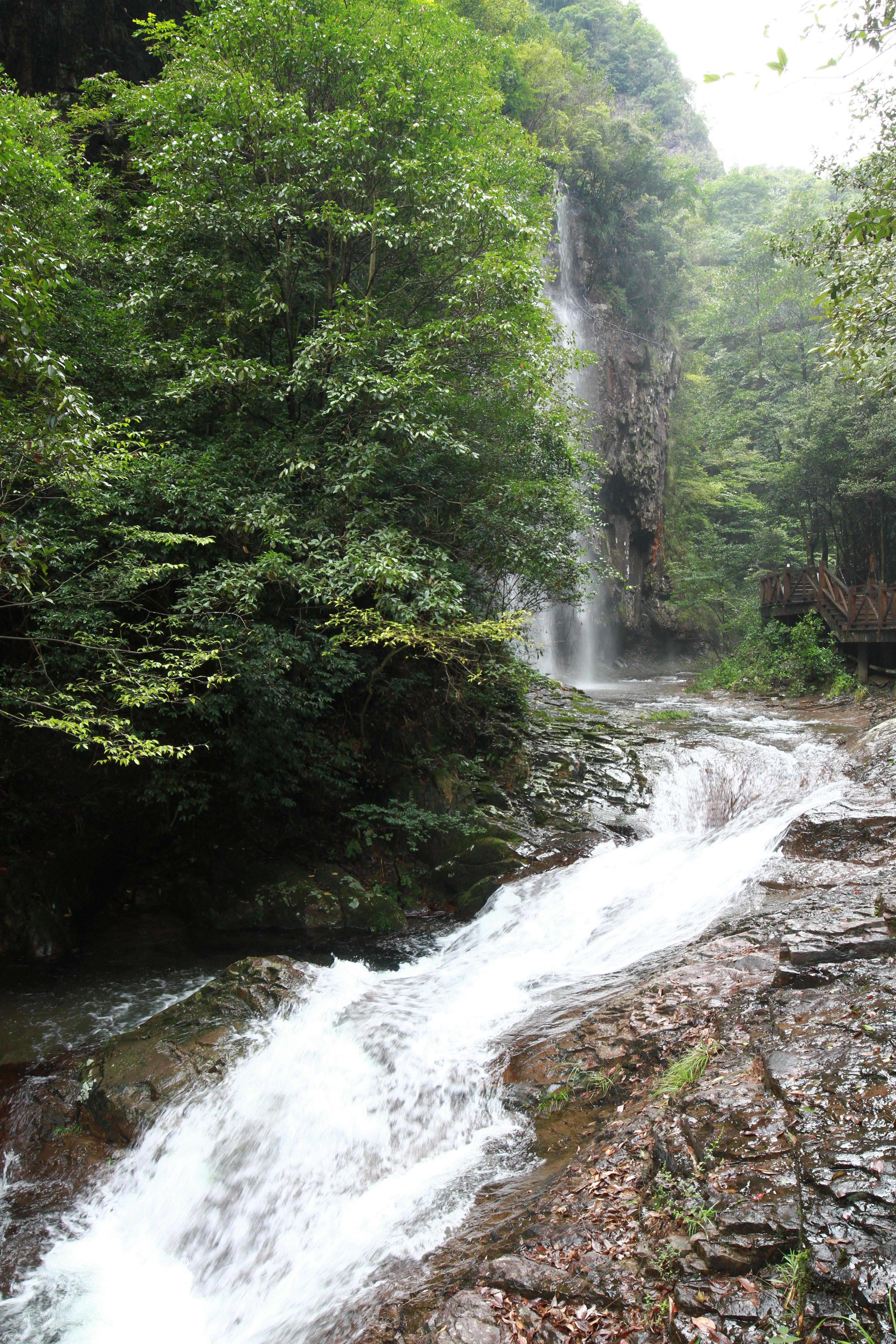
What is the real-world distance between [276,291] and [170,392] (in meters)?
2.63

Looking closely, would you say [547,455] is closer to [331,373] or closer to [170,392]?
[331,373]

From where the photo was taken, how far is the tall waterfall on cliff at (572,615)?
24.1 m

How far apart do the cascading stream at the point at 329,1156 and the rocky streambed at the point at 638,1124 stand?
4cm

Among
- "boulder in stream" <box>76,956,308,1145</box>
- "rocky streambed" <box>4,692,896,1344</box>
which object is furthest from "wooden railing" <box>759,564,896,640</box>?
"boulder in stream" <box>76,956,308,1145</box>

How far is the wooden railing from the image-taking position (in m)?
14.5

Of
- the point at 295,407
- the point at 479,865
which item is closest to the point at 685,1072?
the point at 479,865

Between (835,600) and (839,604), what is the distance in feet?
0.48

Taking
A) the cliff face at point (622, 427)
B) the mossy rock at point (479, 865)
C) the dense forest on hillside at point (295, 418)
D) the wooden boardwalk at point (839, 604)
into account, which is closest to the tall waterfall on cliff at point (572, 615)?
the cliff face at point (622, 427)

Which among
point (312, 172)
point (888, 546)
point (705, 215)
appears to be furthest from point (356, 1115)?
point (705, 215)

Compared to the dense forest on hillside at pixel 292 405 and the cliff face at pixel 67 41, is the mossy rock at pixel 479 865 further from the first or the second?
the cliff face at pixel 67 41

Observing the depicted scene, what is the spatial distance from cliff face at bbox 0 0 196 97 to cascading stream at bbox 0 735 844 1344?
1582cm

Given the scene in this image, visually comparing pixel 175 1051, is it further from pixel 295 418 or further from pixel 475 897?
pixel 295 418

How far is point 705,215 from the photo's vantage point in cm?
3506

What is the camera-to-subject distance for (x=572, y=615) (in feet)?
81.8
